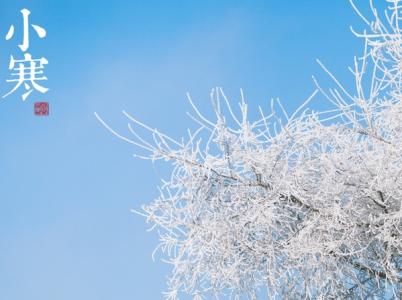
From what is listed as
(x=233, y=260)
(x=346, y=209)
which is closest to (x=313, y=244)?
(x=346, y=209)

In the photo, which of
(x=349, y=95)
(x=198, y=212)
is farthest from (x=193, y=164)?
(x=349, y=95)

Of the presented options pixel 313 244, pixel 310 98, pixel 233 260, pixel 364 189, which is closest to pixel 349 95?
pixel 310 98

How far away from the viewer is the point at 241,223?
221 inches

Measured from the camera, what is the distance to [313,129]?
5.59 meters

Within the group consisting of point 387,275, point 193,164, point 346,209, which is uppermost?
point 193,164

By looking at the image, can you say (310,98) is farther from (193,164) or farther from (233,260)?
(233,260)

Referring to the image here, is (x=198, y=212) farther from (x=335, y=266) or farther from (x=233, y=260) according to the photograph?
(x=335, y=266)

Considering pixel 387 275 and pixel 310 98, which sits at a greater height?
pixel 310 98

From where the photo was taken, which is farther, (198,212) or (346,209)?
(198,212)

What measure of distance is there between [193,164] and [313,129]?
2.77ft

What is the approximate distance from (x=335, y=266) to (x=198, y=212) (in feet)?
3.27

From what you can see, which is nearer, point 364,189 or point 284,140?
point 364,189

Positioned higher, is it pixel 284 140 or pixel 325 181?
pixel 284 140

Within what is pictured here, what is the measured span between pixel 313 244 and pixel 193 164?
964 millimetres
